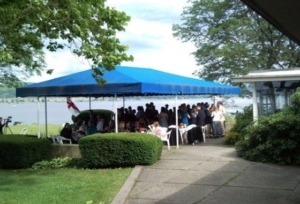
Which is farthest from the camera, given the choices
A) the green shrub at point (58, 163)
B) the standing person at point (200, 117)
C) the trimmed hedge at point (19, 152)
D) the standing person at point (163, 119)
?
the standing person at point (200, 117)

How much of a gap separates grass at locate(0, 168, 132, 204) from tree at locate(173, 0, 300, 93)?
19722mm

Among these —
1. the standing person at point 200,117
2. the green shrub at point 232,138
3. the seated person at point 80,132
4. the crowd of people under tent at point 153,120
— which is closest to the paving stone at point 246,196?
the crowd of people under tent at point 153,120

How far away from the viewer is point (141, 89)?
14172 millimetres

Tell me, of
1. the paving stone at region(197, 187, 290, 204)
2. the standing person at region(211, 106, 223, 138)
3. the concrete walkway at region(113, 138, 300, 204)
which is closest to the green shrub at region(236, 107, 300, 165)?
the concrete walkway at region(113, 138, 300, 204)

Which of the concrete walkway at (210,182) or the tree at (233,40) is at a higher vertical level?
the tree at (233,40)

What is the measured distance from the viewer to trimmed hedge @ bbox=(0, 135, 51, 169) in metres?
13.5

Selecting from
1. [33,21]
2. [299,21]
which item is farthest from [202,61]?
[299,21]

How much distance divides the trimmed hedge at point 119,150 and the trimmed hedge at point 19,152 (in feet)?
6.36

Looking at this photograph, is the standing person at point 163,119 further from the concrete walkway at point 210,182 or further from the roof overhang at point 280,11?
the roof overhang at point 280,11

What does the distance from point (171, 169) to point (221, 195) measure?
289 cm

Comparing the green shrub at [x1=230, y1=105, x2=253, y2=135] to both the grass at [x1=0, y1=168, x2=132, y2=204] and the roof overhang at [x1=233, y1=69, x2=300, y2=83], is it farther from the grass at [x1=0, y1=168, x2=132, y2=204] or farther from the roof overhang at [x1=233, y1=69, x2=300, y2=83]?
the grass at [x1=0, y1=168, x2=132, y2=204]

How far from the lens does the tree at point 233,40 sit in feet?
101

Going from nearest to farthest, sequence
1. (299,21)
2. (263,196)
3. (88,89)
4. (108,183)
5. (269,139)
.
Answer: (299,21), (263,196), (108,183), (269,139), (88,89)

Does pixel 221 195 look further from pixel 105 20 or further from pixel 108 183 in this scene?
pixel 105 20
